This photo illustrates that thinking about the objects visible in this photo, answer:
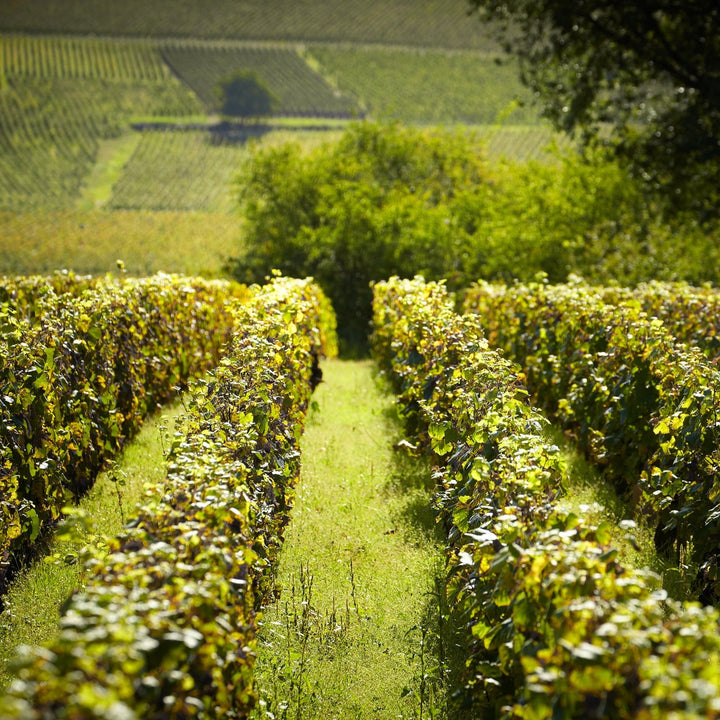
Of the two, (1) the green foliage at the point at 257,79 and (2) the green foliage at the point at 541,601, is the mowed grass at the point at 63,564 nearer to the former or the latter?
(2) the green foliage at the point at 541,601

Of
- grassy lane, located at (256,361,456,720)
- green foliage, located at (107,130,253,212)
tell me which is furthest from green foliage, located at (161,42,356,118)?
grassy lane, located at (256,361,456,720)

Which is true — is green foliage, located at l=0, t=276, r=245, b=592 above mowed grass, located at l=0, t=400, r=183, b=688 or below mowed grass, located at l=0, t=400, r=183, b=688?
above

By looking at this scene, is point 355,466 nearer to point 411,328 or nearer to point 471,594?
point 411,328

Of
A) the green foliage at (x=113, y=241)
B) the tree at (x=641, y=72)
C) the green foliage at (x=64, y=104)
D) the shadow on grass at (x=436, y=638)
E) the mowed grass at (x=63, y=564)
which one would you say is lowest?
the green foliage at (x=113, y=241)

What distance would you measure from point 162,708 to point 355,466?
19.2 ft

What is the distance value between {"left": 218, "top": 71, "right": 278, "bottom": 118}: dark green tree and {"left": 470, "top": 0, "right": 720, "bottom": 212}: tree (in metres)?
67.2

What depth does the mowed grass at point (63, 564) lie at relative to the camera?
201 inches

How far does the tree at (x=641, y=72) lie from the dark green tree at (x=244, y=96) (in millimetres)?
67250

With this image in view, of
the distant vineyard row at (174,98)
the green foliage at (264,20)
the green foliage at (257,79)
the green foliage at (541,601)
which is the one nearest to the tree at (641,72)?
the green foliage at (541,601)

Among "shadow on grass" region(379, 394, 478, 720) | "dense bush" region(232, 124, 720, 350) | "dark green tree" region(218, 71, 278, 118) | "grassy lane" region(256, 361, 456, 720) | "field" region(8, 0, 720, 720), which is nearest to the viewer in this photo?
"field" region(8, 0, 720, 720)

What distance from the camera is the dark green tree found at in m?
82.8

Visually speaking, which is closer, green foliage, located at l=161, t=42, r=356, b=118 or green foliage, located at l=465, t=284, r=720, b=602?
green foliage, located at l=465, t=284, r=720, b=602

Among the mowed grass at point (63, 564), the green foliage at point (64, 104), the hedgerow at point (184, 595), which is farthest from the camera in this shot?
the green foliage at point (64, 104)

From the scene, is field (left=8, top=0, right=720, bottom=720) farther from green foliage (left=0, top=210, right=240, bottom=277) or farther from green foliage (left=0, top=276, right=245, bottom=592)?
green foliage (left=0, top=210, right=240, bottom=277)
